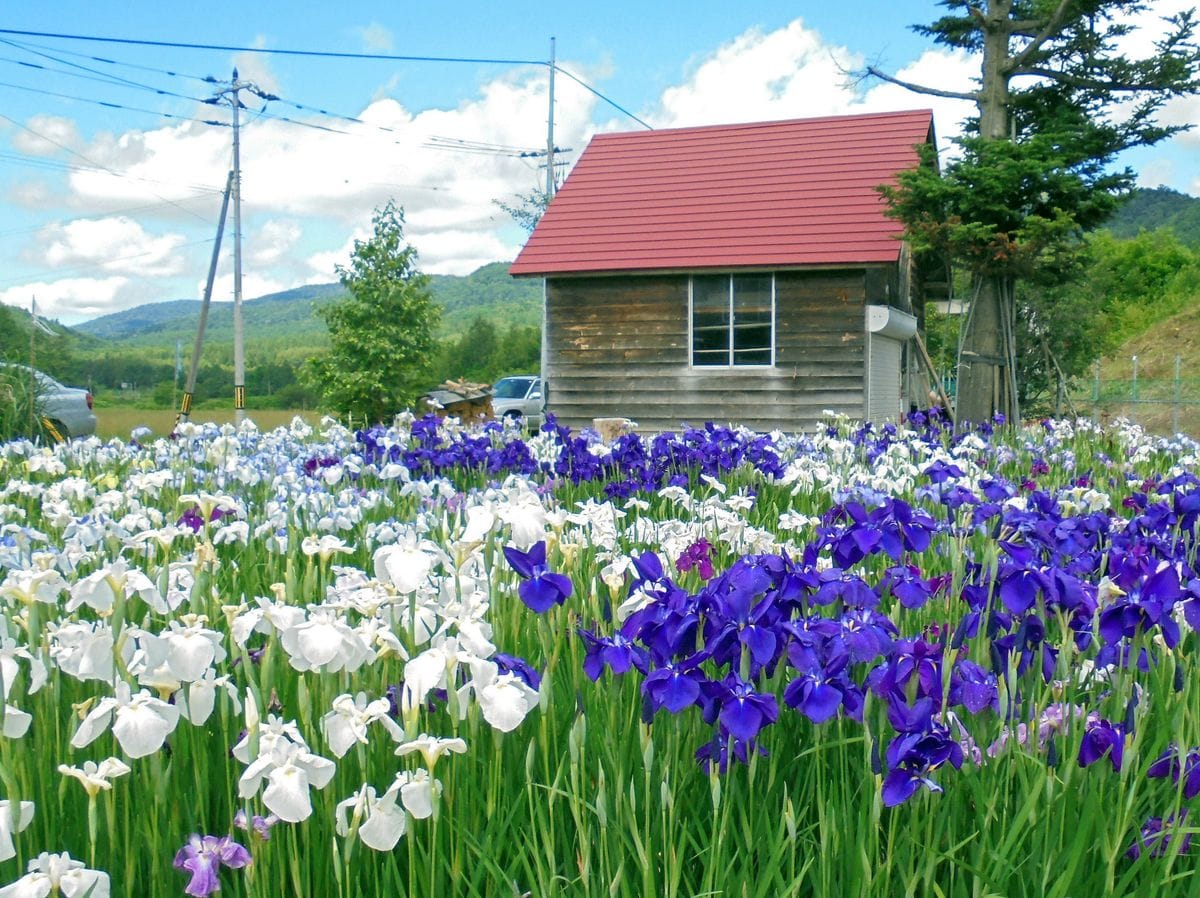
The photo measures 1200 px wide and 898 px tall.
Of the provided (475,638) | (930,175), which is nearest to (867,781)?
(475,638)

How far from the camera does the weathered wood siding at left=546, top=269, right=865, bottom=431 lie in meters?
16.4

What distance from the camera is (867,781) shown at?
1.94 meters

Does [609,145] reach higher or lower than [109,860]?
higher

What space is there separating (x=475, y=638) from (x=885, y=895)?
0.80m

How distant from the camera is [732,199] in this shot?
17.8 metres

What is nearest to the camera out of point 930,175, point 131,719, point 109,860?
point 131,719

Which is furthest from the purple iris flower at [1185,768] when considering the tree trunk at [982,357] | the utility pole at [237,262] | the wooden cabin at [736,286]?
the utility pole at [237,262]

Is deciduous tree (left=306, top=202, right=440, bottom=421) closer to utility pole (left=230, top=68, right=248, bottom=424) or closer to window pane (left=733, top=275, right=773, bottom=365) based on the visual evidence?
utility pole (left=230, top=68, right=248, bottom=424)

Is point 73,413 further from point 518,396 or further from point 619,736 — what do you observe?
point 619,736

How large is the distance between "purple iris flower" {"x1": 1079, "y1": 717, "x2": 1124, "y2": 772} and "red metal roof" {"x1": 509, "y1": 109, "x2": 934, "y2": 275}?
14400mm

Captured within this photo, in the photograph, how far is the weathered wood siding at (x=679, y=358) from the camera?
1641cm

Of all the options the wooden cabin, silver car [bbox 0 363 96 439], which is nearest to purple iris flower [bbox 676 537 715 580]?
the wooden cabin

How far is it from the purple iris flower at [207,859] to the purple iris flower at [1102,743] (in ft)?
4.80

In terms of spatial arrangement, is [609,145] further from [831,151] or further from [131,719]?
[131,719]
